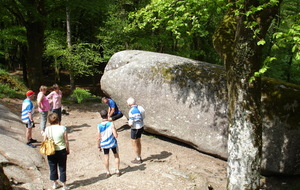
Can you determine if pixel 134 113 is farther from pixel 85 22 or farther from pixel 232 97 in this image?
pixel 85 22

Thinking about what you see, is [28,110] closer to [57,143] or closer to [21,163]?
[21,163]

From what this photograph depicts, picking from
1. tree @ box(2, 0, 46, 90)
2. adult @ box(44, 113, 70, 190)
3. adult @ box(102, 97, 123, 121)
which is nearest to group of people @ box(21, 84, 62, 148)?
adult @ box(102, 97, 123, 121)

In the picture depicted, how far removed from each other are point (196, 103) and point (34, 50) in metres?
12.6

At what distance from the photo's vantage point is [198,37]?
21797 millimetres

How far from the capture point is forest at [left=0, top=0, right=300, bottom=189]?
6.28 metres

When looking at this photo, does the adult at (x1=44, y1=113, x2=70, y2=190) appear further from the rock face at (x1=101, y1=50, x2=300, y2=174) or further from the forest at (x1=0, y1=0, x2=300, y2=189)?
the rock face at (x1=101, y1=50, x2=300, y2=174)

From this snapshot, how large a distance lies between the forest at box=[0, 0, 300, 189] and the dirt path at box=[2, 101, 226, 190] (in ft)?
4.71

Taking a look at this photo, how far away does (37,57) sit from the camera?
57.3ft

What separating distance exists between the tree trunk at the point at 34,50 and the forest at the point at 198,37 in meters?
0.04

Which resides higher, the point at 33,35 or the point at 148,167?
the point at 33,35

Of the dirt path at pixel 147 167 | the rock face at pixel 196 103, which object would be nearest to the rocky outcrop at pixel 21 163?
the dirt path at pixel 147 167

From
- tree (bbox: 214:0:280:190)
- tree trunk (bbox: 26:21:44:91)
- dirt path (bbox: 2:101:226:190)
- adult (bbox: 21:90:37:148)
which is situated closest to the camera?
tree (bbox: 214:0:280:190)

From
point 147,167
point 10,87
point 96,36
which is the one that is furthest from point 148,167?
point 10,87

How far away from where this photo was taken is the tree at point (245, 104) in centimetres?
627
